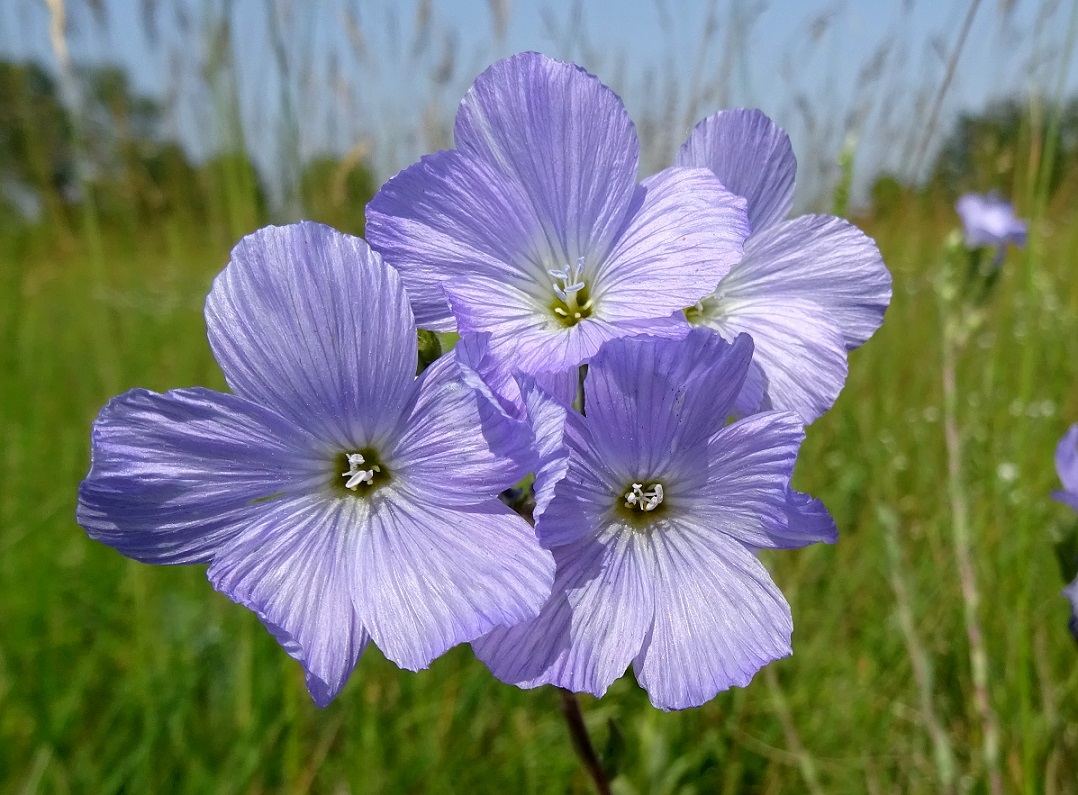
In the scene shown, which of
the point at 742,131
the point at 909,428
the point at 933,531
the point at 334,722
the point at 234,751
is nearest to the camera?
the point at 742,131

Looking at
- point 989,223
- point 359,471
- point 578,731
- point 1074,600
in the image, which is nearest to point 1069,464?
point 1074,600

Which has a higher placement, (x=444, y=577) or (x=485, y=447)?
(x=485, y=447)

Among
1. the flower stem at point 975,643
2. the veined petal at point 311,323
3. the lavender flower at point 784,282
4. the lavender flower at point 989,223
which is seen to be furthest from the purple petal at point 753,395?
the lavender flower at point 989,223

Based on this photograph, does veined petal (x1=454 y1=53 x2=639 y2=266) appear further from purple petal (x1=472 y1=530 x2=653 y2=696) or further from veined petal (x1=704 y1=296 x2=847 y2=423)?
purple petal (x1=472 y1=530 x2=653 y2=696)

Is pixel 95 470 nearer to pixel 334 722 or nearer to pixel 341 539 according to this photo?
pixel 341 539

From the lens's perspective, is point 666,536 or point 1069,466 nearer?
point 666,536

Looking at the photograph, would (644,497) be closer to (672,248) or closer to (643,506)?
(643,506)

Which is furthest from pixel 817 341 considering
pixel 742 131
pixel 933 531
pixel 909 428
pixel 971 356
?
pixel 971 356

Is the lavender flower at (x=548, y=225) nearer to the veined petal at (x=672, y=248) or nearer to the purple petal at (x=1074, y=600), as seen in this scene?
the veined petal at (x=672, y=248)

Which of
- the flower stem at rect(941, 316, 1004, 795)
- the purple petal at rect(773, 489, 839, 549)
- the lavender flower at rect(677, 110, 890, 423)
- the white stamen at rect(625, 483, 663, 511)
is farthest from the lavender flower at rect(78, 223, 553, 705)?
the flower stem at rect(941, 316, 1004, 795)
